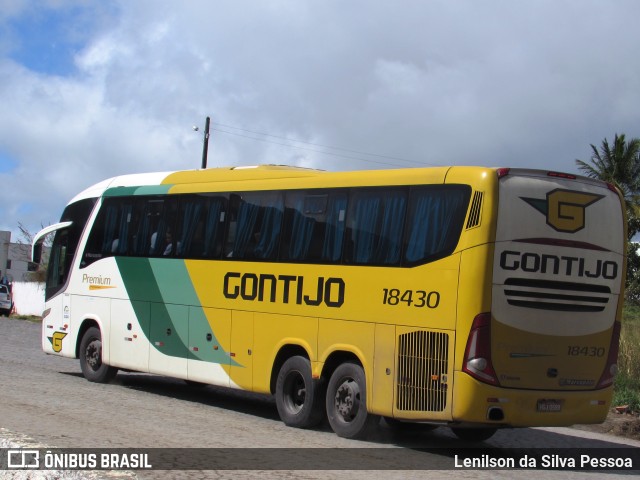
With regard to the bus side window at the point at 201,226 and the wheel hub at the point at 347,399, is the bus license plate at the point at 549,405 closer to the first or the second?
the wheel hub at the point at 347,399

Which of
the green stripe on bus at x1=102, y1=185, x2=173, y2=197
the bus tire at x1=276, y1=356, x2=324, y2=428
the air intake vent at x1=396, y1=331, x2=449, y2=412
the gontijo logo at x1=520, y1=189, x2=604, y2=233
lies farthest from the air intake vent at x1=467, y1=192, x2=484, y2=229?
the green stripe on bus at x1=102, y1=185, x2=173, y2=197

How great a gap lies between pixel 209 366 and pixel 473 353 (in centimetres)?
567

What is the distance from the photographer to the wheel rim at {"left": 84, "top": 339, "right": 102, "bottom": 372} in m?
18.3

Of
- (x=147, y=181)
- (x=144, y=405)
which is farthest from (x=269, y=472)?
(x=147, y=181)

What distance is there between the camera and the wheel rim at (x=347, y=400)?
1270 centimetres

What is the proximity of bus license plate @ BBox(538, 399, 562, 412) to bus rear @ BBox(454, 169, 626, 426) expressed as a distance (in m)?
0.01

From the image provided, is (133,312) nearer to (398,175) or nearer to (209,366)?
(209,366)

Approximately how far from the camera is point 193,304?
15.9 meters

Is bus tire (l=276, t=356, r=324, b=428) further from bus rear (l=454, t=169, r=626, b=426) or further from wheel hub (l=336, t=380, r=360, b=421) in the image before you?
bus rear (l=454, t=169, r=626, b=426)

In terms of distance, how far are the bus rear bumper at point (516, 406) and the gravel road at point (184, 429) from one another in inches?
24.0

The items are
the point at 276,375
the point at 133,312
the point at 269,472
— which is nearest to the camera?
the point at 269,472

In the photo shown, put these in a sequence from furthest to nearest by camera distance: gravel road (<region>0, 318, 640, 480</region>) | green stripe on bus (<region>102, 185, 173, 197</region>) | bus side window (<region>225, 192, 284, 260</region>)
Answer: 1. green stripe on bus (<region>102, 185, 173, 197</region>)
2. bus side window (<region>225, 192, 284, 260</region>)
3. gravel road (<region>0, 318, 640, 480</region>)

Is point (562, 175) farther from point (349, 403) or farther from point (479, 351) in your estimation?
point (349, 403)

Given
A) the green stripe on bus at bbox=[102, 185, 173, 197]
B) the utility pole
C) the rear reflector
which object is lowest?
the rear reflector
